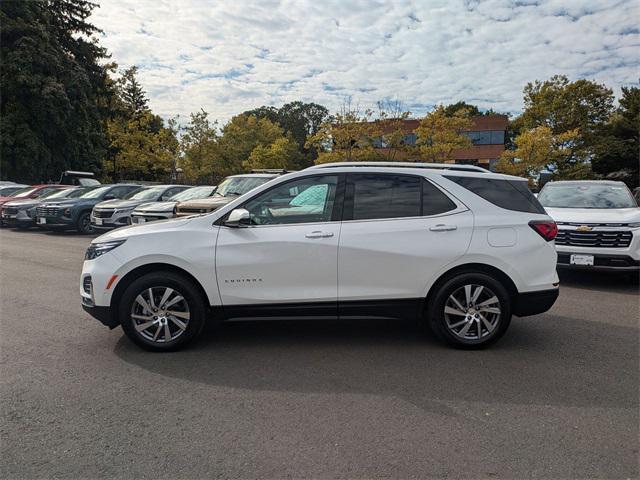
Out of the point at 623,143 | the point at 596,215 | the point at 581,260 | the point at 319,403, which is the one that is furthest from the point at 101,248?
the point at 623,143

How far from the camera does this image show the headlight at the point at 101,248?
445cm

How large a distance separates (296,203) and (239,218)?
23.5 inches

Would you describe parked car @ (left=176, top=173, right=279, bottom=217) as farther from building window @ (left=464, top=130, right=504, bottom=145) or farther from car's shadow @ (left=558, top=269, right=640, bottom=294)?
building window @ (left=464, top=130, right=504, bottom=145)

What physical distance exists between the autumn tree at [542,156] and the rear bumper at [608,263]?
31959 mm

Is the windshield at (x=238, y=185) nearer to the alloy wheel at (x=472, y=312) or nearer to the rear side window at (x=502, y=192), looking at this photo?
the rear side window at (x=502, y=192)

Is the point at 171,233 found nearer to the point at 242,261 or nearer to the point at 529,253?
the point at 242,261

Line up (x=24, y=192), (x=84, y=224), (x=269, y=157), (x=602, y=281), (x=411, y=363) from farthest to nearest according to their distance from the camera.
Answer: (x=269, y=157) → (x=24, y=192) → (x=84, y=224) → (x=602, y=281) → (x=411, y=363)

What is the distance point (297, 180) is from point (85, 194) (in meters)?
14.5

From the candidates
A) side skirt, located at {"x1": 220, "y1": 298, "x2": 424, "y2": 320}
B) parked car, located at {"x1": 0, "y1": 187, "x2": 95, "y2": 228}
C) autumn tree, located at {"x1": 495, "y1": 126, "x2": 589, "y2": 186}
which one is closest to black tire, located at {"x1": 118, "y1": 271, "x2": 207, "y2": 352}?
side skirt, located at {"x1": 220, "y1": 298, "x2": 424, "y2": 320}

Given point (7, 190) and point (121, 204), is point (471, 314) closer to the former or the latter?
point (121, 204)

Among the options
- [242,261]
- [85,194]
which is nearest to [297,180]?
[242,261]

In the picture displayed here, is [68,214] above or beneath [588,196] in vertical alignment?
beneath

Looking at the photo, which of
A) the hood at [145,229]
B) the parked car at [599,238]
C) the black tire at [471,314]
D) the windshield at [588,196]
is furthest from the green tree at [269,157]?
the black tire at [471,314]

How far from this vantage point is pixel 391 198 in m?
4.61
